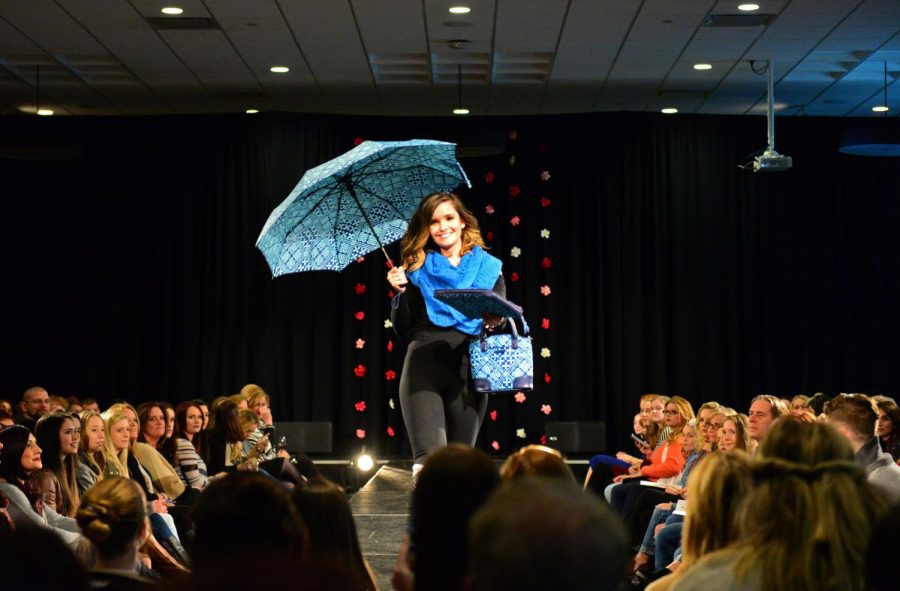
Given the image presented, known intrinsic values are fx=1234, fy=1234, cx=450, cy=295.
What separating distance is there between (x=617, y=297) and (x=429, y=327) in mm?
8584

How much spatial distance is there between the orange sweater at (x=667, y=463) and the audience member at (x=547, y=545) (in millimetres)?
6610

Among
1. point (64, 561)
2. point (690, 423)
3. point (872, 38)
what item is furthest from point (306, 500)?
point (872, 38)

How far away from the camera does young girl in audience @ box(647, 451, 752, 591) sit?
2900 mm

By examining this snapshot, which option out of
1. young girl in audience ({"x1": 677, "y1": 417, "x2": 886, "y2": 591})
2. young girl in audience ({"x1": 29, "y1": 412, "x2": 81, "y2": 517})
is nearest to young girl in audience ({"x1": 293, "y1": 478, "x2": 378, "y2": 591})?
young girl in audience ({"x1": 677, "y1": 417, "x2": 886, "y2": 591})

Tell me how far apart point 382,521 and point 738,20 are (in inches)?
220

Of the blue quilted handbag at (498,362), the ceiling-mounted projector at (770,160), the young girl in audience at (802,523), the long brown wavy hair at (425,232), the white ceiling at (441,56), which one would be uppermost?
the white ceiling at (441,56)

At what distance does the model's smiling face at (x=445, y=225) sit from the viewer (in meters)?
4.49

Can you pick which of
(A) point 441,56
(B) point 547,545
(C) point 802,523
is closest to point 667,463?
(A) point 441,56

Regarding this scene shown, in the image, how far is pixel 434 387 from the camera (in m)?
4.53

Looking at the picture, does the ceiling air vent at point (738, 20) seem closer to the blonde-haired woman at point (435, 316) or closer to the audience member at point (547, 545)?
the blonde-haired woman at point (435, 316)

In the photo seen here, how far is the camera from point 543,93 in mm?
12016

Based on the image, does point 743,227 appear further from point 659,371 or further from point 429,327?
point 429,327

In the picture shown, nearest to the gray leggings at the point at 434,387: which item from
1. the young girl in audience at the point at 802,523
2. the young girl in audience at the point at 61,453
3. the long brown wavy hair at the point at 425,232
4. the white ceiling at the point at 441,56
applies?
the long brown wavy hair at the point at 425,232

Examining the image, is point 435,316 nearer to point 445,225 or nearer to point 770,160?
point 445,225
